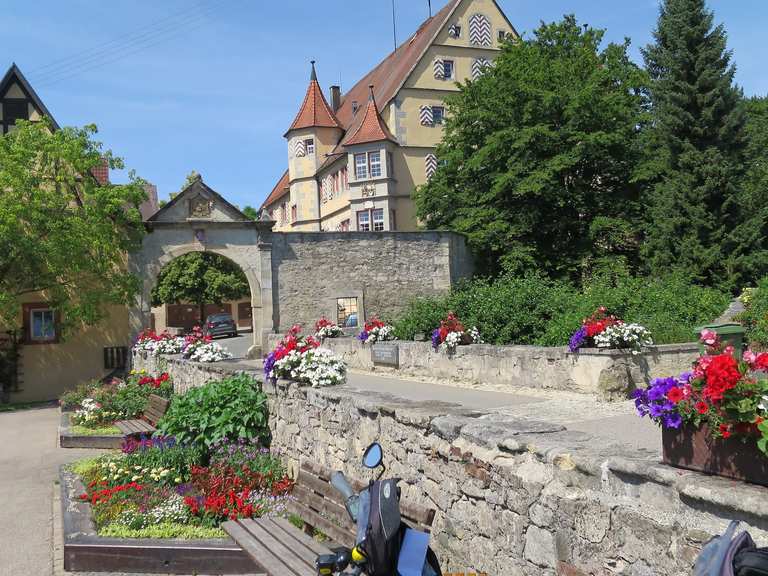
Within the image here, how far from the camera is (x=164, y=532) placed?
6.40m

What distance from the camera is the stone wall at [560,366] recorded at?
1080 cm

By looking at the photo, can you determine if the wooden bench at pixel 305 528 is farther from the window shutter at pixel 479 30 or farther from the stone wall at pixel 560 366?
the window shutter at pixel 479 30

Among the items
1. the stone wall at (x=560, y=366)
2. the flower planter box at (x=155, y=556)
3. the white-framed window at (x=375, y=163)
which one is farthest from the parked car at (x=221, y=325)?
the flower planter box at (x=155, y=556)

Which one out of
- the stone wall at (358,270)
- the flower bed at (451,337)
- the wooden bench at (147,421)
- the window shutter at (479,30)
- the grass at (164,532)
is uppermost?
the window shutter at (479,30)

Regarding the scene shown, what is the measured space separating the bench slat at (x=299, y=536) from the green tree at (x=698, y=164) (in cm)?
2270

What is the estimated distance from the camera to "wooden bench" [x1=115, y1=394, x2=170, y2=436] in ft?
35.8

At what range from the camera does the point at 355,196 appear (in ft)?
125

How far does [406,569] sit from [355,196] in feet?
116

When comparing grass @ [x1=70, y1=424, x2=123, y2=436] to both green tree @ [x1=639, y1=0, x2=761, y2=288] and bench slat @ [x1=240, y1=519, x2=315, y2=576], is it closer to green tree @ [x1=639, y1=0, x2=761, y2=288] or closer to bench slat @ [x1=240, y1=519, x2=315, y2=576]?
bench slat @ [x1=240, y1=519, x2=315, y2=576]

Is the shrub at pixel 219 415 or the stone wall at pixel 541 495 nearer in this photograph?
the stone wall at pixel 541 495

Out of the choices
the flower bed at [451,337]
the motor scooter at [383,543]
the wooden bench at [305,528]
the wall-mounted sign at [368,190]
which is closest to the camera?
the motor scooter at [383,543]

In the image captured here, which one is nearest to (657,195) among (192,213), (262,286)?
(262,286)

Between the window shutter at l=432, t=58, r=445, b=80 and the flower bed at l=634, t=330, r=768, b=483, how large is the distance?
3634 centimetres

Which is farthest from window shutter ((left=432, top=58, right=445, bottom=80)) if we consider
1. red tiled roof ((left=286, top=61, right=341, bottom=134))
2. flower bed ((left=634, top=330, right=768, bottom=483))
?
flower bed ((left=634, top=330, right=768, bottom=483))
